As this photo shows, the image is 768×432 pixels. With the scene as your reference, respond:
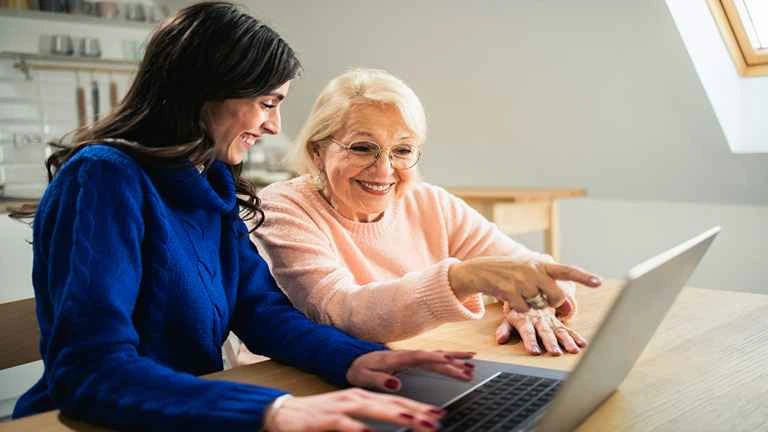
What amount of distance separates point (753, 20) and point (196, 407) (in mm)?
2791

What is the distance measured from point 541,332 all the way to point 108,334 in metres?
0.72

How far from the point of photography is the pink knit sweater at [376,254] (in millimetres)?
1313

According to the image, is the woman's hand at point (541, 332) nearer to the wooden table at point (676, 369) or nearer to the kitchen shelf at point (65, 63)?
the wooden table at point (676, 369)

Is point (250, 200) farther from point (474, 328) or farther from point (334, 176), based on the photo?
point (474, 328)

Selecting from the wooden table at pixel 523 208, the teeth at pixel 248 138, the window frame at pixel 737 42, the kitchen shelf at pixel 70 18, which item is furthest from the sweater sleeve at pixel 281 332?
the kitchen shelf at pixel 70 18

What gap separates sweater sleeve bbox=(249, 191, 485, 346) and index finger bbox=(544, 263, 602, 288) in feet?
0.78

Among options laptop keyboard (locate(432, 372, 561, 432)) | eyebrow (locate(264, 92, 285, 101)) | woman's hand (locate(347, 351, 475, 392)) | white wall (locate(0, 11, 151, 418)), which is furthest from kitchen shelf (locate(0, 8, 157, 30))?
laptop keyboard (locate(432, 372, 561, 432))

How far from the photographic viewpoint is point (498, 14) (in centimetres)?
323

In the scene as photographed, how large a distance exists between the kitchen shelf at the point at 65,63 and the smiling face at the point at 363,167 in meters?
2.38

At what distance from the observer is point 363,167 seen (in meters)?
1.67

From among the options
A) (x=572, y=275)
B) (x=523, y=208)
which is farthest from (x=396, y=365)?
(x=523, y=208)

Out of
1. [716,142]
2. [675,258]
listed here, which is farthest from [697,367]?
[716,142]

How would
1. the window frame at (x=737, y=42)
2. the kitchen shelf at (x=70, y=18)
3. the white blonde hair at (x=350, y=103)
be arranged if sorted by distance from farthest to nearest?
the kitchen shelf at (x=70, y=18) → the window frame at (x=737, y=42) → the white blonde hair at (x=350, y=103)

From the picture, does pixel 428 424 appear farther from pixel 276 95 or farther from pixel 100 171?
pixel 276 95
